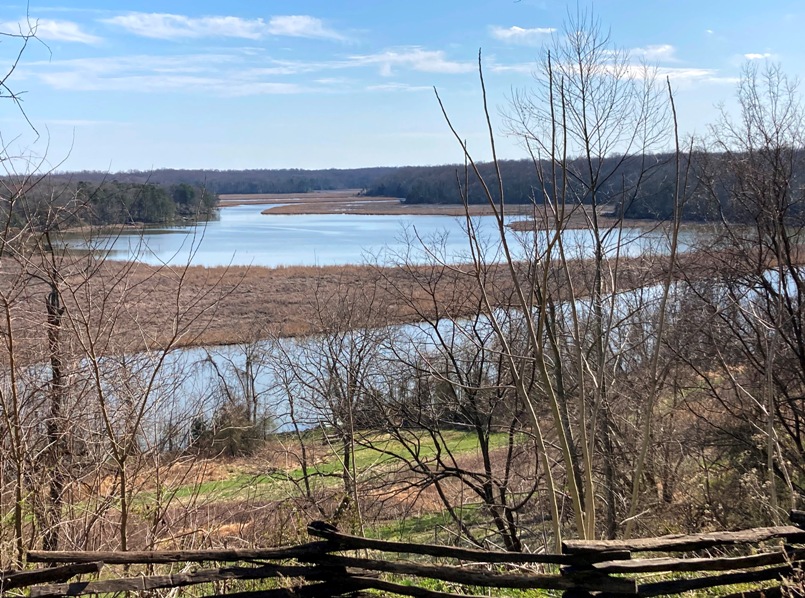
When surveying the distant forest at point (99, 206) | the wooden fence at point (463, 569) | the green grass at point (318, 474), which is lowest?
the green grass at point (318, 474)

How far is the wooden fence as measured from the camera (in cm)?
319

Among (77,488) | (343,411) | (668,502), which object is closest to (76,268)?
(77,488)

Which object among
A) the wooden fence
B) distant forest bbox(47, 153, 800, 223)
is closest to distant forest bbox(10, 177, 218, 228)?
distant forest bbox(47, 153, 800, 223)

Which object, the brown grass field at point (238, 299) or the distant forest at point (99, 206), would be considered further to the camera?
the brown grass field at point (238, 299)

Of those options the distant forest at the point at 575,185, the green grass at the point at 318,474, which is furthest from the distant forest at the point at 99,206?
the green grass at the point at 318,474

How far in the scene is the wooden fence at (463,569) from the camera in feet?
10.5

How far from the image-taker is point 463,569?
3.55 meters

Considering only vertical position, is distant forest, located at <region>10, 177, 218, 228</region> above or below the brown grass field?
above

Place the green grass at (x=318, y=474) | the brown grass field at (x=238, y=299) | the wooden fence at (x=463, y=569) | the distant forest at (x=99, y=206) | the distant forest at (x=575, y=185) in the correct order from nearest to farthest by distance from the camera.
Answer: the wooden fence at (x=463, y=569)
the distant forest at (x=99, y=206)
the brown grass field at (x=238, y=299)
the distant forest at (x=575, y=185)
the green grass at (x=318, y=474)

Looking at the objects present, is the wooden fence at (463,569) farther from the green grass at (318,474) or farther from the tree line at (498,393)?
the green grass at (318,474)

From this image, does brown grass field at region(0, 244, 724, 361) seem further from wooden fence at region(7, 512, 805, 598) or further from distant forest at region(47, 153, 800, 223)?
wooden fence at region(7, 512, 805, 598)

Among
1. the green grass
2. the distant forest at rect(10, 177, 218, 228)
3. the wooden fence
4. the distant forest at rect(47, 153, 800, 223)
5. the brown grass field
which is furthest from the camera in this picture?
the green grass

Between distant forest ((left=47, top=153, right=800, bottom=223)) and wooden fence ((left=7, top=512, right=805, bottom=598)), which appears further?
distant forest ((left=47, top=153, right=800, bottom=223))

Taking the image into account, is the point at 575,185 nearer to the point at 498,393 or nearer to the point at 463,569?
the point at 498,393
